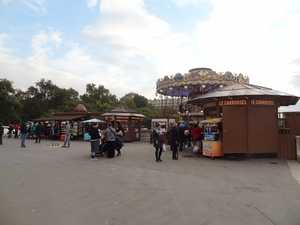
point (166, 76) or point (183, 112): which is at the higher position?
point (166, 76)

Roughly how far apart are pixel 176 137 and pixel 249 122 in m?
3.85

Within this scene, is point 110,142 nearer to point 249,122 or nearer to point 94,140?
point 94,140

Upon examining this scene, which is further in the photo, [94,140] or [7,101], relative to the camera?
[7,101]

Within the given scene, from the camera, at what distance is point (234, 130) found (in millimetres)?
16453

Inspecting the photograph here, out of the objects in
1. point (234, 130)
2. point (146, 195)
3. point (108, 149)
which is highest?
point (234, 130)

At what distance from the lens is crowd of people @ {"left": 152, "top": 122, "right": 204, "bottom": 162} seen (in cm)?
1496

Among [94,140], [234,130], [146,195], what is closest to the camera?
[146,195]

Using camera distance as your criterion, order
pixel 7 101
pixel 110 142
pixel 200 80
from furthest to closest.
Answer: pixel 7 101, pixel 200 80, pixel 110 142

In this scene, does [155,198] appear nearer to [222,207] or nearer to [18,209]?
[222,207]

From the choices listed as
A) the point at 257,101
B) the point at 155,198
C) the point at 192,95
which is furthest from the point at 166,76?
the point at 155,198

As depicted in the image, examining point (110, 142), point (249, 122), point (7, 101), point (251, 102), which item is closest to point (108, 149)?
point (110, 142)

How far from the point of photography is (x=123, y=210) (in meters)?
6.52

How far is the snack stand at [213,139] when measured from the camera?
16.5m

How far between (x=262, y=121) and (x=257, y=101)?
3.48ft
